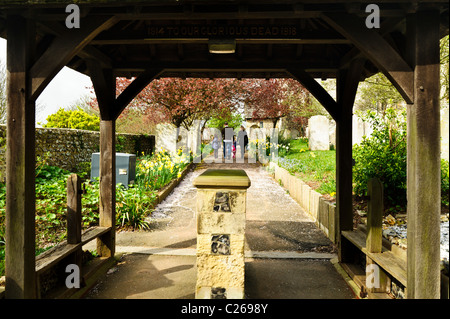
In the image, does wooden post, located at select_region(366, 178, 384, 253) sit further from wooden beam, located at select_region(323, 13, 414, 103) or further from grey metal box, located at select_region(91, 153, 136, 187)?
grey metal box, located at select_region(91, 153, 136, 187)

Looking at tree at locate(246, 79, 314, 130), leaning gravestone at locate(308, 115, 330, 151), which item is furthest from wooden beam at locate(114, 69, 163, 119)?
tree at locate(246, 79, 314, 130)

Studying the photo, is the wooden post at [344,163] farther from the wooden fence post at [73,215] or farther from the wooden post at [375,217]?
the wooden fence post at [73,215]

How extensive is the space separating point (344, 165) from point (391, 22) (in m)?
2.15

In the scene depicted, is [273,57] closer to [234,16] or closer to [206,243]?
[234,16]

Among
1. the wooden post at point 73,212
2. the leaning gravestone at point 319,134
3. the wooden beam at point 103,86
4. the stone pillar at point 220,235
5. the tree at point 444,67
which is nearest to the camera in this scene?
the stone pillar at point 220,235

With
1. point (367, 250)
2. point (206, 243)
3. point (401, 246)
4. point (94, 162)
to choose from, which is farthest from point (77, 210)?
point (94, 162)

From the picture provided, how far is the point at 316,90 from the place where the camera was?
179 inches

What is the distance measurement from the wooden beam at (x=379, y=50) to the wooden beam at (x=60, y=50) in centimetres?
211

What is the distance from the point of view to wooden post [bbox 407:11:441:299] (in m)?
2.54

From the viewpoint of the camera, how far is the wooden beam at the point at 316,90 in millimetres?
4539

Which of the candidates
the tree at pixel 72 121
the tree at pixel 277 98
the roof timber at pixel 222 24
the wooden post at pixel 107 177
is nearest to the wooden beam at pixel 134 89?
the roof timber at pixel 222 24

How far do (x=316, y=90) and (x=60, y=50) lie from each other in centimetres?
333

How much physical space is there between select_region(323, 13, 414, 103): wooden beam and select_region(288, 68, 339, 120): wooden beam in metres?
1.75

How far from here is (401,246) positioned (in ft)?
11.6
